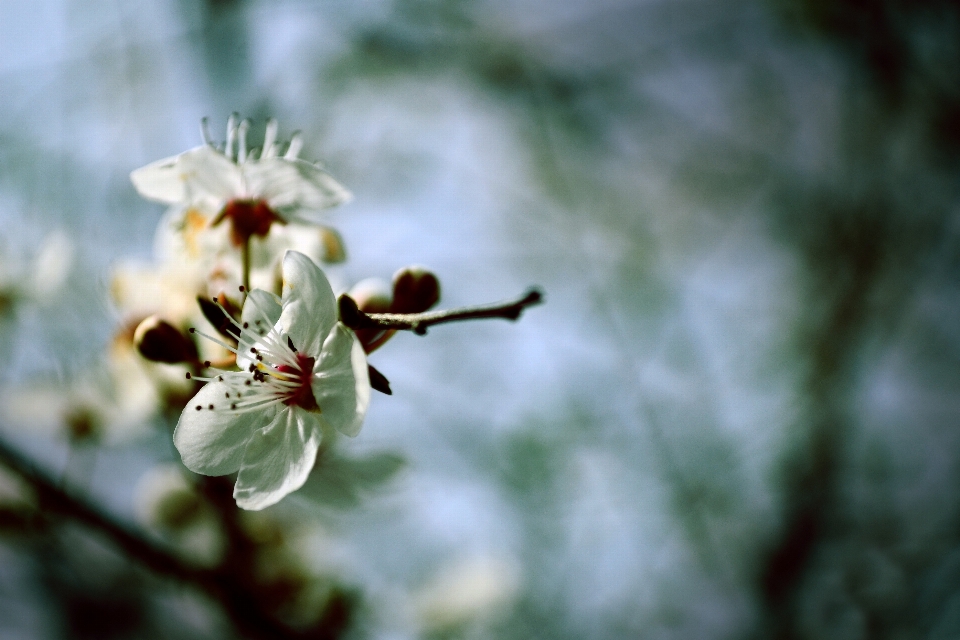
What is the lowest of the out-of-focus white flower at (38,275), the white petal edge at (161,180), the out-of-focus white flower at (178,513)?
the out-of-focus white flower at (178,513)

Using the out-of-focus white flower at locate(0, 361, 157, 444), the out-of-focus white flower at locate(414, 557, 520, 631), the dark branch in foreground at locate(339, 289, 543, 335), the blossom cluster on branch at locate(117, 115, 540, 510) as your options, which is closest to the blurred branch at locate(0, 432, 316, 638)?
the out-of-focus white flower at locate(0, 361, 157, 444)

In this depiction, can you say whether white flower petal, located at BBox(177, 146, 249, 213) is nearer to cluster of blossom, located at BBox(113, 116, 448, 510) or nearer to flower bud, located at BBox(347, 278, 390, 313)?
cluster of blossom, located at BBox(113, 116, 448, 510)

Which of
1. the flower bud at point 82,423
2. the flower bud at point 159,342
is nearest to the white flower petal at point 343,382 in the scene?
the flower bud at point 159,342

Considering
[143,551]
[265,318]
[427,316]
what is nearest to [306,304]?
[265,318]

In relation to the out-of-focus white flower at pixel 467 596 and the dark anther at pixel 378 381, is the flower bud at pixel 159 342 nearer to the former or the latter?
the dark anther at pixel 378 381

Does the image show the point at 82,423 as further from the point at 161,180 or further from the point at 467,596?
the point at 467,596
